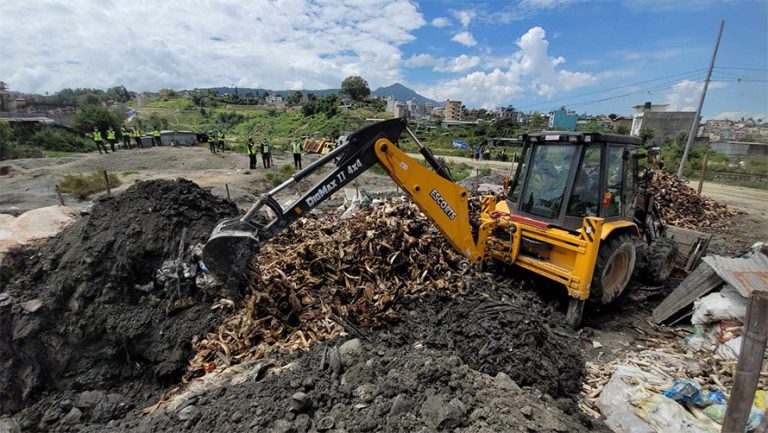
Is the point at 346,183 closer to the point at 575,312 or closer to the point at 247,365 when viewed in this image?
the point at 247,365

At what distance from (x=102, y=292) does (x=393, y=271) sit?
3.69 meters

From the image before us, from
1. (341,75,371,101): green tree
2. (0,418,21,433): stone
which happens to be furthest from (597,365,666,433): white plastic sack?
(341,75,371,101): green tree

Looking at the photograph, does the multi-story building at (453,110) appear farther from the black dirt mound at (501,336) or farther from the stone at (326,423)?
the stone at (326,423)

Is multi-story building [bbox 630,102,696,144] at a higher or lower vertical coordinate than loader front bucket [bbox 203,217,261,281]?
higher

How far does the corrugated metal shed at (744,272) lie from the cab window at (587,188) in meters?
1.47

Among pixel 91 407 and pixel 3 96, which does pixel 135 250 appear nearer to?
pixel 91 407

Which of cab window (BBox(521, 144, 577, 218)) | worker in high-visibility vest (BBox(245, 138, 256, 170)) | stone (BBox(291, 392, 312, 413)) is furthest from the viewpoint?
worker in high-visibility vest (BBox(245, 138, 256, 170))

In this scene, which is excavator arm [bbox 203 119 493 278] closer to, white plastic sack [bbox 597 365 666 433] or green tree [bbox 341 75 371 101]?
→ white plastic sack [bbox 597 365 666 433]

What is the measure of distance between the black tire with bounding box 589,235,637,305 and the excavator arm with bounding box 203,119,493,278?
136cm

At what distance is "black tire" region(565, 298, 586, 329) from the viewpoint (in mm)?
4371

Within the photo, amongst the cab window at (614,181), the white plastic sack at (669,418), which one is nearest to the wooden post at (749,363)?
the white plastic sack at (669,418)

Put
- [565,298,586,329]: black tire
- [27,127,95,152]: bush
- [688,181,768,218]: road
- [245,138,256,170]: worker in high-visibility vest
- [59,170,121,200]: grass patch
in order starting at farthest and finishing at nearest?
[27,127,95,152]: bush < [245,138,256,170]: worker in high-visibility vest < [688,181,768,218]: road < [59,170,121,200]: grass patch < [565,298,586,329]: black tire

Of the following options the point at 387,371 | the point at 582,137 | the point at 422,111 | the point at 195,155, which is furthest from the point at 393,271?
the point at 422,111

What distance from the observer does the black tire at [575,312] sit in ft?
14.3
